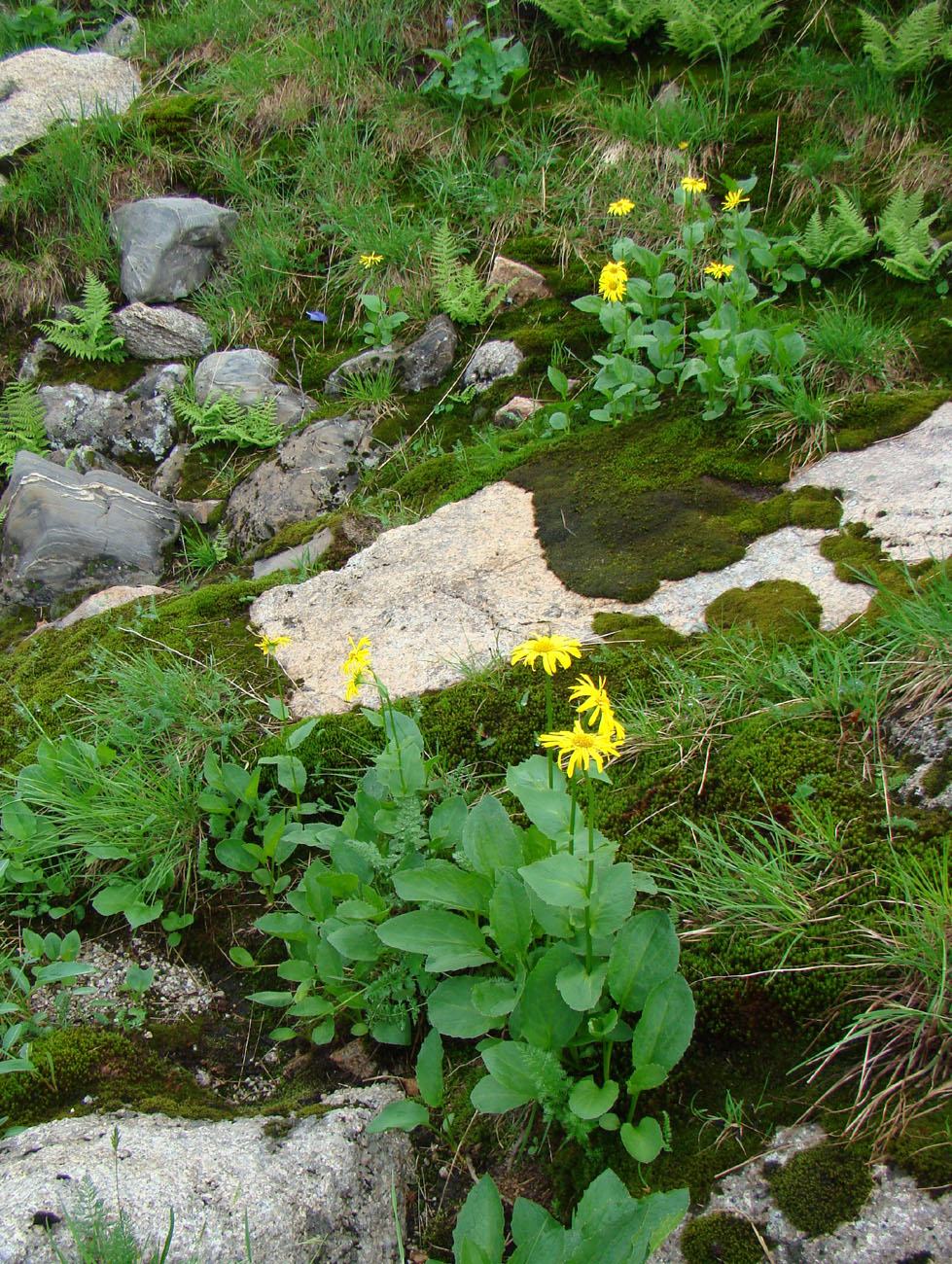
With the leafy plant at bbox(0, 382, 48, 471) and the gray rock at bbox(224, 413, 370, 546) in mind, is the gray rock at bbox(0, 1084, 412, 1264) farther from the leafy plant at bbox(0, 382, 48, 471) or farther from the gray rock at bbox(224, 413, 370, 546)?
the leafy plant at bbox(0, 382, 48, 471)

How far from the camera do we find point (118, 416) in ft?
20.9

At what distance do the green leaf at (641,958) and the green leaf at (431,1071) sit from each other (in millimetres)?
411

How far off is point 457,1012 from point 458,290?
4.87 meters

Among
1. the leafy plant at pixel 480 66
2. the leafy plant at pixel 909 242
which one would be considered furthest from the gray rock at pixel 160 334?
the leafy plant at pixel 909 242

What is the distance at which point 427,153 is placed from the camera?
21.6 ft

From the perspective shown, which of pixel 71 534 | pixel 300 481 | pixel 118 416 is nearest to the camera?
pixel 71 534

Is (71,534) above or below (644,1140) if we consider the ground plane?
below

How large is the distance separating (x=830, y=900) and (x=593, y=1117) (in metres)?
0.73

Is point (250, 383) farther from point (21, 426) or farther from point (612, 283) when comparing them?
point (612, 283)

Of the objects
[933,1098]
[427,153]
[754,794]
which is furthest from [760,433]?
[427,153]

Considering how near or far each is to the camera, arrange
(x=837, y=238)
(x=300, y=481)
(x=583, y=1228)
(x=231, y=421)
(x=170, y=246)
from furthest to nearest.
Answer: (x=170, y=246) < (x=231, y=421) < (x=300, y=481) < (x=837, y=238) < (x=583, y=1228)

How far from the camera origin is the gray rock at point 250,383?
19.4 feet

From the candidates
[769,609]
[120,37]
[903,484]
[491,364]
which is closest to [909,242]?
[903,484]

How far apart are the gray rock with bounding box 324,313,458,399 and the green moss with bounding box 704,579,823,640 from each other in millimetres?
3101
